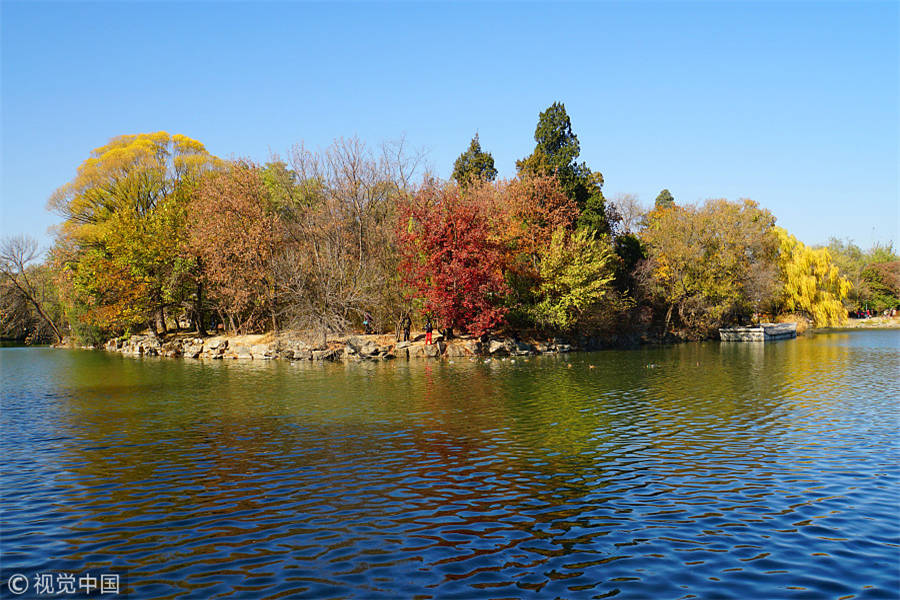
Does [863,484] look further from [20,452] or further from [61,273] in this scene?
[61,273]

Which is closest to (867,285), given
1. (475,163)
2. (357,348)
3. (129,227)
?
(475,163)

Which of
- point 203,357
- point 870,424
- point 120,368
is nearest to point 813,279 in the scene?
point 870,424

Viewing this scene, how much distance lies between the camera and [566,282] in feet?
157

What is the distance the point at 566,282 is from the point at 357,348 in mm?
17325

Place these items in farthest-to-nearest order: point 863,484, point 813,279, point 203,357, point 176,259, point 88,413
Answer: point 813,279, point 176,259, point 203,357, point 88,413, point 863,484

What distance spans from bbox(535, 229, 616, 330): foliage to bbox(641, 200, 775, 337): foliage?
607 inches

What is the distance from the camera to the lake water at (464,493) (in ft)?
27.7

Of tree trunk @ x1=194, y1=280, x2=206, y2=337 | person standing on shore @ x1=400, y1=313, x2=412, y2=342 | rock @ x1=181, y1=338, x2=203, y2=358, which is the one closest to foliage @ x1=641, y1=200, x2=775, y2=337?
person standing on shore @ x1=400, y1=313, x2=412, y2=342

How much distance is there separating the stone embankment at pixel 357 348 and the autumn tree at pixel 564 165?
45.0 feet

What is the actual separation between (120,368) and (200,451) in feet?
94.7

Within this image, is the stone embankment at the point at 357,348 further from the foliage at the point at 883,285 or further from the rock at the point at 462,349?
the foliage at the point at 883,285

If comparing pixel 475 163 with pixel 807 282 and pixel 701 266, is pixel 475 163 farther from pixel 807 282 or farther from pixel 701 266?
pixel 807 282

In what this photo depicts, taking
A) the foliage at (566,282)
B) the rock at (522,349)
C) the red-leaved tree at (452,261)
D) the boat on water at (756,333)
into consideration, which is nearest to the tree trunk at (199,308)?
the red-leaved tree at (452,261)

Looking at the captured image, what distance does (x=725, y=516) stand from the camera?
10547 mm
